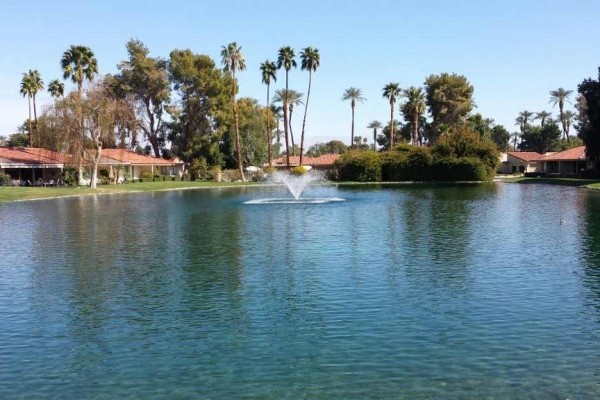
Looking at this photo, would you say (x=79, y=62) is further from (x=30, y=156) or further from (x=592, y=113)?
(x=592, y=113)

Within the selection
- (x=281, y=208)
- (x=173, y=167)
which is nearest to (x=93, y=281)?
(x=281, y=208)

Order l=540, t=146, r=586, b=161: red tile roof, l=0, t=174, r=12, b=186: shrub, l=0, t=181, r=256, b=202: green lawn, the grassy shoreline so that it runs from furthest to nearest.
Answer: l=540, t=146, r=586, b=161: red tile roof < l=0, t=174, r=12, b=186: shrub < the grassy shoreline < l=0, t=181, r=256, b=202: green lawn

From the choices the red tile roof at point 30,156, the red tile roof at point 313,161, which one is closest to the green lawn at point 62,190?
the red tile roof at point 30,156

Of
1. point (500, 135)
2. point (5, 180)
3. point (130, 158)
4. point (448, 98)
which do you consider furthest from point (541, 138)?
point (5, 180)

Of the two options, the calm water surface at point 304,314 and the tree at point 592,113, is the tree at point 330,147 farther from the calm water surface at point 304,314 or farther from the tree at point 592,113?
the calm water surface at point 304,314

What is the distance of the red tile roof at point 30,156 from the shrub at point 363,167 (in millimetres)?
40657

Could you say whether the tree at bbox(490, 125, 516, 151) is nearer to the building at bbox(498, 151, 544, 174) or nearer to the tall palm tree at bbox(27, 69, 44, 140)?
the building at bbox(498, 151, 544, 174)

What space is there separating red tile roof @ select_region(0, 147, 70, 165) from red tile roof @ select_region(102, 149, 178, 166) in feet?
26.8

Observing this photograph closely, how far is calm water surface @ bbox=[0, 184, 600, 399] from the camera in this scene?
10.1 m

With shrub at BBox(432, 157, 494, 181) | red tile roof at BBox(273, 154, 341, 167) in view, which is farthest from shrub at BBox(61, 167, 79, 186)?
red tile roof at BBox(273, 154, 341, 167)

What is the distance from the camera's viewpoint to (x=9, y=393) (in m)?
9.87

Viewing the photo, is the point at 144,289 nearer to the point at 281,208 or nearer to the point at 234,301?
the point at 234,301

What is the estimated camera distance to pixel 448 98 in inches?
4601

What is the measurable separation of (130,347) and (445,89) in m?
111
